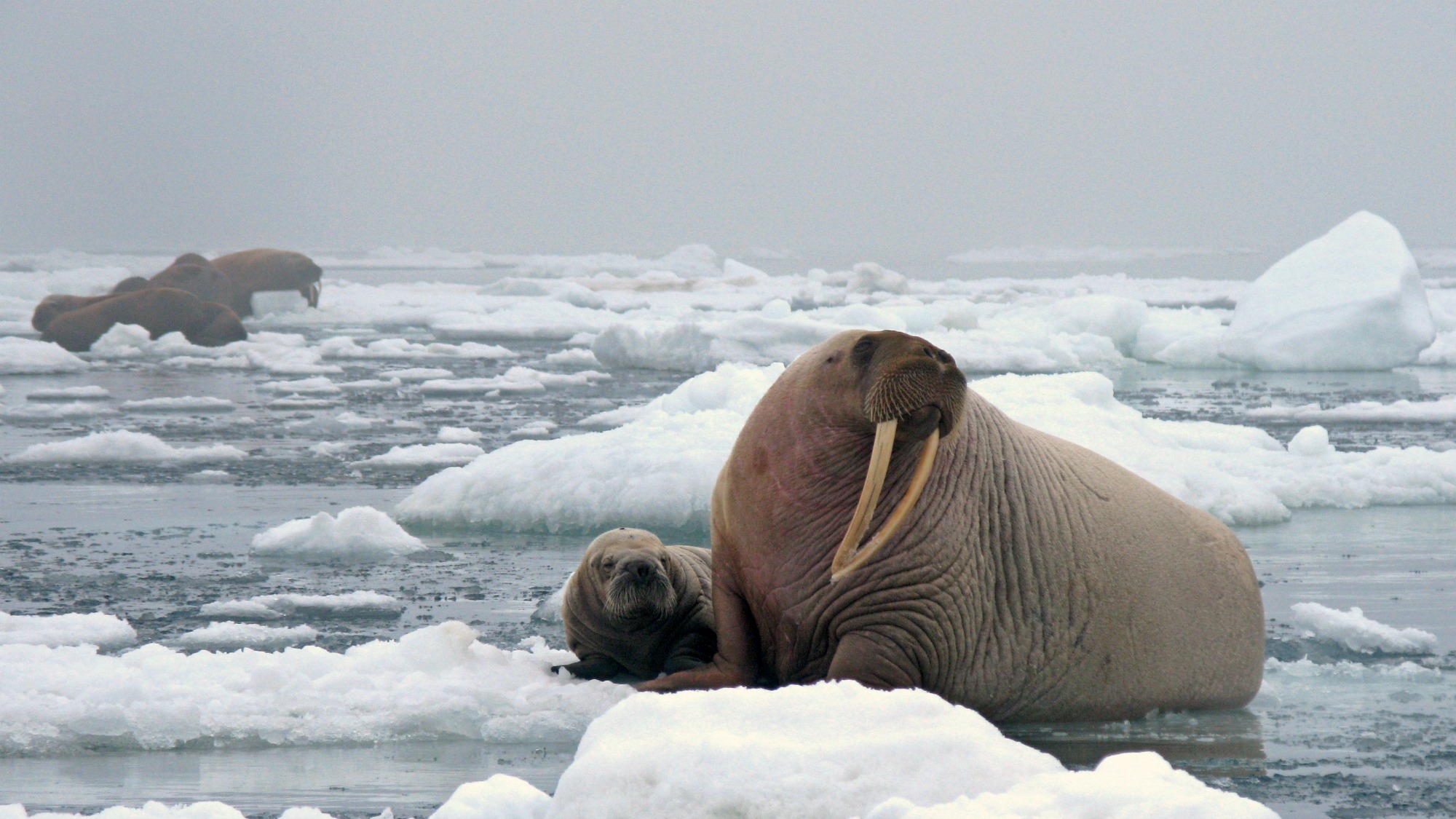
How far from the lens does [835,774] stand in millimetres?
2547

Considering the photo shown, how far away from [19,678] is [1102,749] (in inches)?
102

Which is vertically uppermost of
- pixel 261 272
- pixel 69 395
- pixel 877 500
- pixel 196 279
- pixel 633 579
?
pixel 261 272

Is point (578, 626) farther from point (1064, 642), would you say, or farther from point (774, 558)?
point (1064, 642)

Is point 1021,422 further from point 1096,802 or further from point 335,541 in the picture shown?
point 1096,802

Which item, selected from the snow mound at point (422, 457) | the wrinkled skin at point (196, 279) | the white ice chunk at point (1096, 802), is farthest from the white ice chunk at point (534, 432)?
the wrinkled skin at point (196, 279)

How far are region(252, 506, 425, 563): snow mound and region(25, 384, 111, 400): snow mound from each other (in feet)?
24.8

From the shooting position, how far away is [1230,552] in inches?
161

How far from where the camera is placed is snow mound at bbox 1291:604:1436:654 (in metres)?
4.40

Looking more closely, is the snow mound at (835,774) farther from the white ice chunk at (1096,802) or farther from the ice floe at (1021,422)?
the ice floe at (1021,422)

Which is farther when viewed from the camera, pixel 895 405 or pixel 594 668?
pixel 594 668

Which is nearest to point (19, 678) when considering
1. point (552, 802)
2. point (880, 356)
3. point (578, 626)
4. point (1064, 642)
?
point (578, 626)

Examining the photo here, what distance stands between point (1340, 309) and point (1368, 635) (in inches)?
429

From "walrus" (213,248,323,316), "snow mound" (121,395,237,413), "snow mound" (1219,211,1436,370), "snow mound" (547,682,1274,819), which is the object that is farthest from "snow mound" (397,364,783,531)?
Answer: "walrus" (213,248,323,316)

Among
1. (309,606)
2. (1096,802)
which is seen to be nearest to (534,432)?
(309,606)
